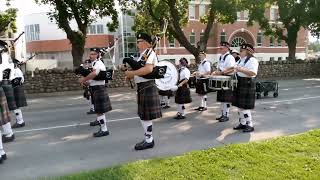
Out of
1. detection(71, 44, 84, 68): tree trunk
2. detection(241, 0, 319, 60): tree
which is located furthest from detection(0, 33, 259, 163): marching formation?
detection(241, 0, 319, 60): tree

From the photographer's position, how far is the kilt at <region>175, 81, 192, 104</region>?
9812 millimetres

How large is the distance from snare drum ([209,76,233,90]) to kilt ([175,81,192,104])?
4.68ft

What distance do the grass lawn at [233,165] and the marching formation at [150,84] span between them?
1.35 meters

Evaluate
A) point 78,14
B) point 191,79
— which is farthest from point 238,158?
point 78,14

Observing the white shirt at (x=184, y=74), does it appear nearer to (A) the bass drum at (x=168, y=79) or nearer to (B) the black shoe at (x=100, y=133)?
(A) the bass drum at (x=168, y=79)

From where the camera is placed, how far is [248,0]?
23391 mm

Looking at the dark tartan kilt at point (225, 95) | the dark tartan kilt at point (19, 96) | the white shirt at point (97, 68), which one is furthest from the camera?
the dark tartan kilt at point (19, 96)

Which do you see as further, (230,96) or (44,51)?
(44,51)

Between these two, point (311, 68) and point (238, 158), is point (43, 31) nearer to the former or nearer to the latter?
point (311, 68)

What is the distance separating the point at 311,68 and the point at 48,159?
2481cm

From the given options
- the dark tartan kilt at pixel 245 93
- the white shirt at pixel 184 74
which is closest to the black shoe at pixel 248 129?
the dark tartan kilt at pixel 245 93

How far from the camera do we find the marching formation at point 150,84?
6328 millimetres

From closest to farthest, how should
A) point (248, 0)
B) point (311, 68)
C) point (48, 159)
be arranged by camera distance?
point (48, 159)
point (248, 0)
point (311, 68)

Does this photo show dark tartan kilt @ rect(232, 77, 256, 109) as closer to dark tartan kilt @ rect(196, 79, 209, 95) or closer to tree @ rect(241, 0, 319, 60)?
dark tartan kilt @ rect(196, 79, 209, 95)
